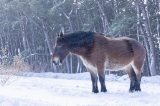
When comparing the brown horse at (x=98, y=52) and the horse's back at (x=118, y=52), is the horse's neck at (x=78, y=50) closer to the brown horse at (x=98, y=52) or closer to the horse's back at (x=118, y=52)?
the brown horse at (x=98, y=52)

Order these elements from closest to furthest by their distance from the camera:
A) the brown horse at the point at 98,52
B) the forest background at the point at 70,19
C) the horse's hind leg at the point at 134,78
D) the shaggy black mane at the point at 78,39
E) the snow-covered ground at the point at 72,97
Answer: the snow-covered ground at the point at 72,97 → the brown horse at the point at 98,52 → the shaggy black mane at the point at 78,39 → the horse's hind leg at the point at 134,78 → the forest background at the point at 70,19

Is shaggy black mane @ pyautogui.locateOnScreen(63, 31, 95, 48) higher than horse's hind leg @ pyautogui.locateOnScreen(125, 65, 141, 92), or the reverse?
shaggy black mane @ pyautogui.locateOnScreen(63, 31, 95, 48)

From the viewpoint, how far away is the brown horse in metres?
8.49

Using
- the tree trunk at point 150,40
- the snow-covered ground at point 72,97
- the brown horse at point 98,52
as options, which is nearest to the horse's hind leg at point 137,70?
the brown horse at point 98,52

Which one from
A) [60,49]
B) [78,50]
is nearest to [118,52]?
[78,50]

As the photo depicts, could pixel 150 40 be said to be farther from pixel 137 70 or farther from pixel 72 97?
pixel 72 97

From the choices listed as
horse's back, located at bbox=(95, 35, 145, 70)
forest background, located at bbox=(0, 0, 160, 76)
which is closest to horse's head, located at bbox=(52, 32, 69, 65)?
horse's back, located at bbox=(95, 35, 145, 70)

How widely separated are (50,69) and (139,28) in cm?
1894

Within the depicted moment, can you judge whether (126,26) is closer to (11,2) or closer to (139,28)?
(139,28)

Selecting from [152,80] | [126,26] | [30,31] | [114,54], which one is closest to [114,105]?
[114,54]

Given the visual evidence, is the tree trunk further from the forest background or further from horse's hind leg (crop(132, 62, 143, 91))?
horse's hind leg (crop(132, 62, 143, 91))

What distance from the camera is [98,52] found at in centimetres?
846

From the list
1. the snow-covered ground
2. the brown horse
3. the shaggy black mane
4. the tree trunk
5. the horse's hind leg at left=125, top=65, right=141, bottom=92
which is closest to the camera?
→ the snow-covered ground

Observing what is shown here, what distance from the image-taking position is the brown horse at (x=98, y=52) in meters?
8.49
